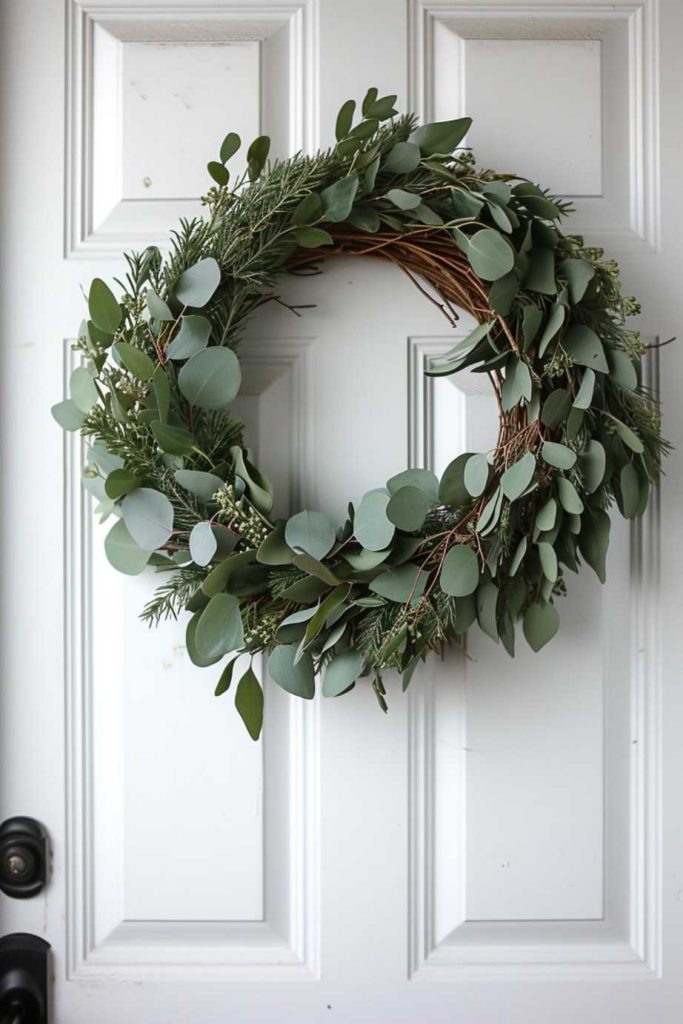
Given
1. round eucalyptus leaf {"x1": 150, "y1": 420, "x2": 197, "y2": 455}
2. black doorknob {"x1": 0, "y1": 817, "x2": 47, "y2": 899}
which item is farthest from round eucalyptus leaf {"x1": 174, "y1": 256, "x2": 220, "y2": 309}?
black doorknob {"x1": 0, "y1": 817, "x2": 47, "y2": 899}

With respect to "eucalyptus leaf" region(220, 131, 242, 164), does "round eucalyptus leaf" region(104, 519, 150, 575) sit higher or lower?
lower

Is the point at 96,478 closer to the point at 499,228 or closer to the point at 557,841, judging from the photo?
the point at 499,228

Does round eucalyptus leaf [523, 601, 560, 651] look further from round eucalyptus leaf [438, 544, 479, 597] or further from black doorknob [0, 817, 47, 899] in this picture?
black doorknob [0, 817, 47, 899]

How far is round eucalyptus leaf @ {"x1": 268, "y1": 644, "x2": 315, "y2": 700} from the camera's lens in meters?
0.71

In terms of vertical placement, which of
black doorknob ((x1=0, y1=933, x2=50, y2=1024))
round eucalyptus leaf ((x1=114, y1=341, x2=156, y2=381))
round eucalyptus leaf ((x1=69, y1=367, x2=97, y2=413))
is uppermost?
round eucalyptus leaf ((x1=114, y1=341, x2=156, y2=381))

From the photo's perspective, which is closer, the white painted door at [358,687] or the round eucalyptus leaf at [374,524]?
the round eucalyptus leaf at [374,524]

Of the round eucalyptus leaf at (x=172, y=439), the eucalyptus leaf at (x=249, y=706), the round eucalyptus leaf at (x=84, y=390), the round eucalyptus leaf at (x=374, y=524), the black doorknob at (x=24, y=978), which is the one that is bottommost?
the black doorknob at (x=24, y=978)

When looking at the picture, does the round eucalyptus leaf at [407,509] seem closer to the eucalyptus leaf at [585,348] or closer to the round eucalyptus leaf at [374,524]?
the round eucalyptus leaf at [374,524]

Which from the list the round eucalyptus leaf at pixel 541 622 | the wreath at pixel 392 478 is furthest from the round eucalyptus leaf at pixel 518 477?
the round eucalyptus leaf at pixel 541 622

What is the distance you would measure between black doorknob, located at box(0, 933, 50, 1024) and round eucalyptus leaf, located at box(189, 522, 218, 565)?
18.1 inches

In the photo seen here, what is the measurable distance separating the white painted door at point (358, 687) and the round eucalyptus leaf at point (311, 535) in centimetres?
11

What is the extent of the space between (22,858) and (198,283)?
59 centimetres

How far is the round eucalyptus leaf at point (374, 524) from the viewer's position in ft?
2.28

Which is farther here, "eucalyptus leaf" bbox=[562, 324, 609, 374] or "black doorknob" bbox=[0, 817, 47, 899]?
"black doorknob" bbox=[0, 817, 47, 899]
